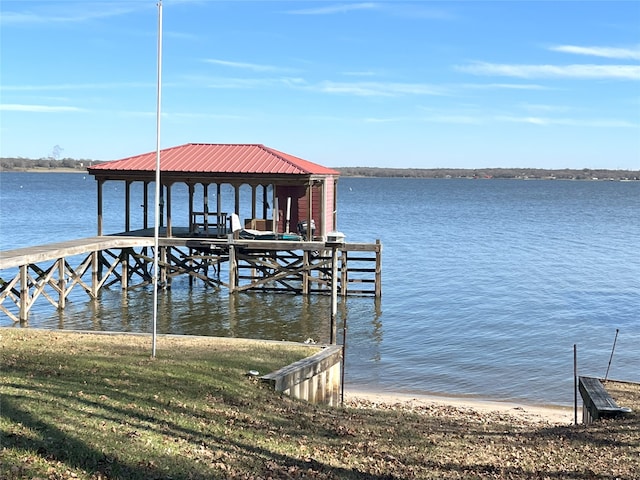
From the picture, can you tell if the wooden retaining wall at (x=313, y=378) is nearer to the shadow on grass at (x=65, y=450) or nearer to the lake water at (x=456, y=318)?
the lake water at (x=456, y=318)

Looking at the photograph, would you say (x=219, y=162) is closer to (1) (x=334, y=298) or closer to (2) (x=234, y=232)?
(2) (x=234, y=232)

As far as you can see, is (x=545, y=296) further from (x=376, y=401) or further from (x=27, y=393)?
(x=27, y=393)

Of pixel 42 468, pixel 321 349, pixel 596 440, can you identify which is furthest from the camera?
pixel 321 349

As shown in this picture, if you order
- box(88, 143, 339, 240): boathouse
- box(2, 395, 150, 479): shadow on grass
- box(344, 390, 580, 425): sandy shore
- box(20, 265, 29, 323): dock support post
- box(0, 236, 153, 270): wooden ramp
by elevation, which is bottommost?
box(344, 390, 580, 425): sandy shore

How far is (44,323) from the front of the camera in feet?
77.7

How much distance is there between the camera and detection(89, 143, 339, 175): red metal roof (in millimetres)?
28516

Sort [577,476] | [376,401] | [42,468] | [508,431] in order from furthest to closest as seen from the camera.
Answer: [376,401] < [508,431] < [577,476] < [42,468]

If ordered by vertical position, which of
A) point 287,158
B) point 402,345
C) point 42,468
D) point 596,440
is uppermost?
point 287,158

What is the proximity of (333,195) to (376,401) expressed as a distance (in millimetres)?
17249

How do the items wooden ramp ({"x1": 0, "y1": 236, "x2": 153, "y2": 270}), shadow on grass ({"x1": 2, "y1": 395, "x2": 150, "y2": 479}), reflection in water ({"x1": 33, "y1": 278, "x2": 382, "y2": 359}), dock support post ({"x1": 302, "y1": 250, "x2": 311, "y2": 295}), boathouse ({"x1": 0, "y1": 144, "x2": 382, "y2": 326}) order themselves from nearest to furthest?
1. shadow on grass ({"x1": 2, "y1": 395, "x2": 150, "y2": 479})
2. wooden ramp ({"x1": 0, "y1": 236, "x2": 153, "y2": 270})
3. reflection in water ({"x1": 33, "y1": 278, "x2": 382, "y2": 359})
4. boathouse ({"x1": 0, "y1": 144, "x2": 382, "y2": 326})
5. dock support post ({"x1": 302, "y1": 250, "x2": 311, "y2": 295})

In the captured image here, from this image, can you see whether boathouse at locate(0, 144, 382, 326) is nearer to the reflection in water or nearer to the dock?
the dock

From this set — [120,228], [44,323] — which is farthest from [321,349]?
[120,228]

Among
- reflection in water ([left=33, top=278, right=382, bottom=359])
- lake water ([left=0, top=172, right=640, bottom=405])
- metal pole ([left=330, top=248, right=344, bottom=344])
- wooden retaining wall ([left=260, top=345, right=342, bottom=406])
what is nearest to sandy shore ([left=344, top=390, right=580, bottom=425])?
lake water ([left=0, top=172, right=640, bottom=405])

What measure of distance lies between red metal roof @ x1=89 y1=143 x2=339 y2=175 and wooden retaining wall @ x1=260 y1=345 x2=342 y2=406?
46.8 ft
